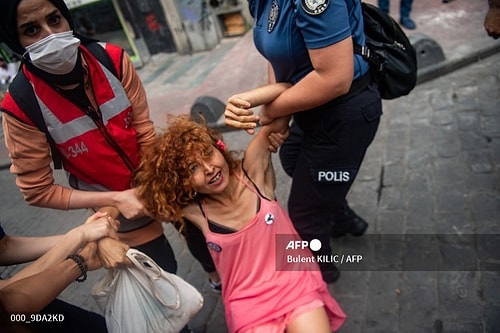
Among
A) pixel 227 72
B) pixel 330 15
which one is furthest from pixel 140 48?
pixel 330 15

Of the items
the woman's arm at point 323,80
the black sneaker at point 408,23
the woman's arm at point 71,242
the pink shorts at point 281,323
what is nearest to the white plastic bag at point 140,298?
the woman's arm at point 71,242

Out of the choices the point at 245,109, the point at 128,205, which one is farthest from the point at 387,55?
the point at 128,205

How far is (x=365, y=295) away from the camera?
248cm

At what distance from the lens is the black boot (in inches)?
109

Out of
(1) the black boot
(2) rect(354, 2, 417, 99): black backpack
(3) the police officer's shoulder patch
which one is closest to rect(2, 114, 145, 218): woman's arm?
(3) the police officer's shoulder patch

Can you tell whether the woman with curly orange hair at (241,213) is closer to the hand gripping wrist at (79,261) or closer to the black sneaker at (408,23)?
the hand gripping wrist at (79,261)

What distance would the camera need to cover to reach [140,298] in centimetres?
162

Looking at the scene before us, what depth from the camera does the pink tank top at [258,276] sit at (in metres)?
1.85

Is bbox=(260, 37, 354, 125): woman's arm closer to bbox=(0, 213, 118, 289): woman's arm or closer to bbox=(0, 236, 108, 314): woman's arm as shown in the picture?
bbox=(0, 213, 118, 289): woman's arm

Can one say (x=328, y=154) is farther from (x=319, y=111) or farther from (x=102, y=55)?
(x=102, y=55)

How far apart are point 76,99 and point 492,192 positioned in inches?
117

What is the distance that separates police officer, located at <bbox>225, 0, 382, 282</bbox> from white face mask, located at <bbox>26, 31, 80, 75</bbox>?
71cm

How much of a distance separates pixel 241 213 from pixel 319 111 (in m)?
0.65

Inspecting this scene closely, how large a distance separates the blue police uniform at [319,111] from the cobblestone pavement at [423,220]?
58 cm
